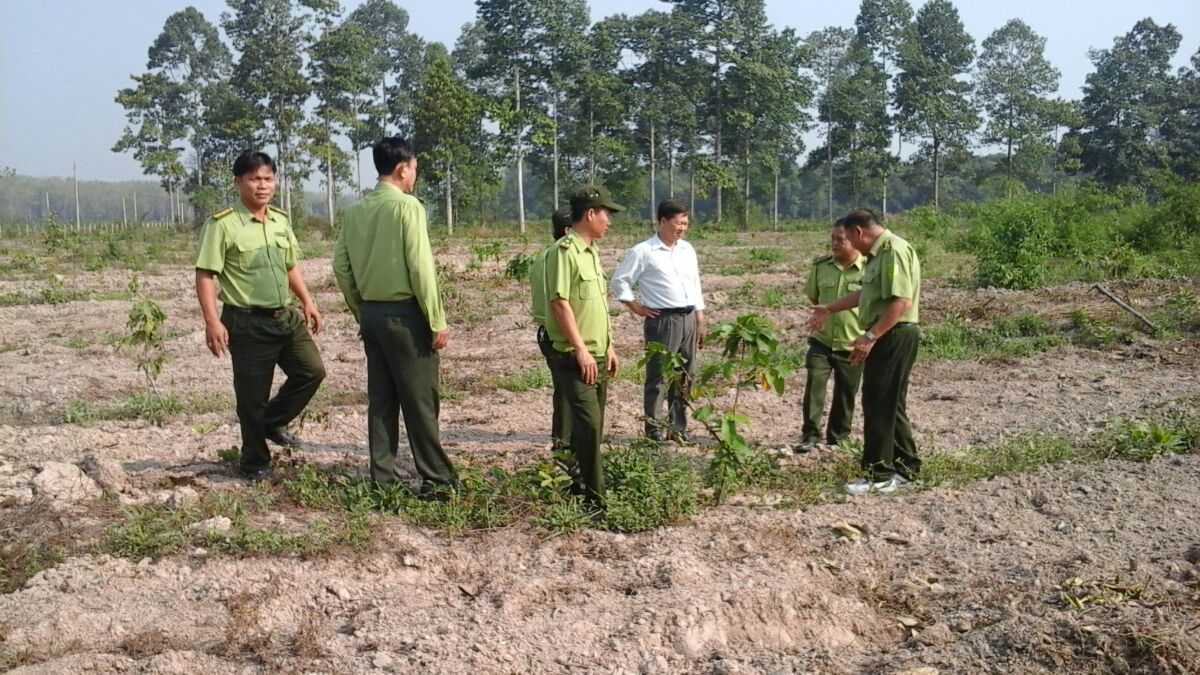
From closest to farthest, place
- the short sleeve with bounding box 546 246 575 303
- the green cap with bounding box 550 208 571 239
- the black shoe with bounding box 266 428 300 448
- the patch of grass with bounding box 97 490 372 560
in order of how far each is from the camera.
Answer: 1. the patch of grass with bounding box 97 490 372 560
2. the short sleeve with bounding box 546 246 575 303
3. the black shoe with bounding box 266 428 300 448
4. the green cap with bounding box 550 208 571 239

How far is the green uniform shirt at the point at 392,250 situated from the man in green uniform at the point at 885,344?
2.34 m

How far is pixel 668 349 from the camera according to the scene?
20.5 feet

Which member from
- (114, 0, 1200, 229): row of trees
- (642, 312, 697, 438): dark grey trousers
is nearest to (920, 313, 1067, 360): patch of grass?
(642, 312, 697, 438): dark grey trousers

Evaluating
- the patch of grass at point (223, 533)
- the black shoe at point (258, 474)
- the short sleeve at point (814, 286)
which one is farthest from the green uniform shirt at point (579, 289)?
the short sleeve at point (814, 286)

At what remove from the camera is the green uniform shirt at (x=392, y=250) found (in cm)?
481

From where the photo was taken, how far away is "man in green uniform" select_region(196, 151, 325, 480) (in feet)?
17.4

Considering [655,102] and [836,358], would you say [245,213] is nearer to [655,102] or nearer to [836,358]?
[836,358]

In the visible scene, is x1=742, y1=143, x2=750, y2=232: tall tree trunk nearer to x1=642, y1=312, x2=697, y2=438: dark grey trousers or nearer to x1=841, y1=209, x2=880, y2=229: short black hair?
x1=642, y1=312, x2=697, y2=438: dark grey trousers

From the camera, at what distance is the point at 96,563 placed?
4.29 metres

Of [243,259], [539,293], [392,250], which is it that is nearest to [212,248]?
[243,259]

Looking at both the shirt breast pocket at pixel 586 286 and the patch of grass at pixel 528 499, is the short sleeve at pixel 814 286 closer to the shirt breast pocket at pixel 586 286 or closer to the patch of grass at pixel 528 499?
the patch of grass at pixel 528 499

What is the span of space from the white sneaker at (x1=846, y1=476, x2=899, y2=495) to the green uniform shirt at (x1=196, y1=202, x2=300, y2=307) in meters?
3.34

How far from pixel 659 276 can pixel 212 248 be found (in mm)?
2652

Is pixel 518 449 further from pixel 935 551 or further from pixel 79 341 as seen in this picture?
pixel 79 341
